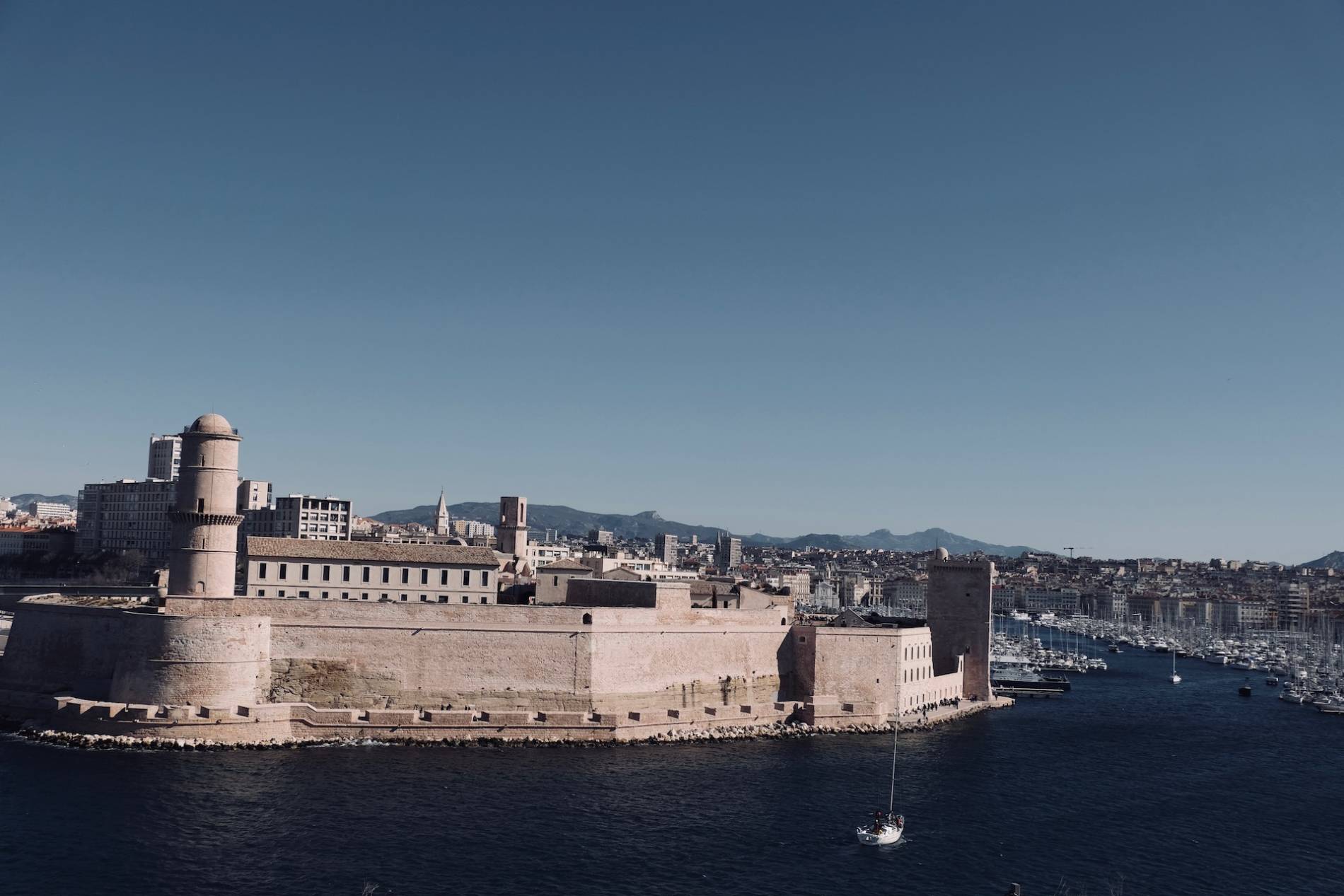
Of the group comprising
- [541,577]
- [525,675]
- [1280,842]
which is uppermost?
[541,577]

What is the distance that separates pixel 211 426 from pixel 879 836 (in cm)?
2878

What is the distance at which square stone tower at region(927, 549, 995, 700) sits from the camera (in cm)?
5912

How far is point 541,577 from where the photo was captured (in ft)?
177

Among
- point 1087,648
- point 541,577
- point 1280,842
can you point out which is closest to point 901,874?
point 1280,842

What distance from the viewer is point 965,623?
5912 centimetres

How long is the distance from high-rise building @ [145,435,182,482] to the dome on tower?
10641 centimetres

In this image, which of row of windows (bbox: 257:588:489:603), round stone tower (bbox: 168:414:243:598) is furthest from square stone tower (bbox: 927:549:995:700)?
round stone tower (bbox: 168:414:243:598)

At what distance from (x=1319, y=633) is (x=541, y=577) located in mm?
89063

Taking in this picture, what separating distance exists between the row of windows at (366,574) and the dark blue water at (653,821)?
13.1 meters

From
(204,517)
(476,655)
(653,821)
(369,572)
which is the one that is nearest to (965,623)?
(476,655)

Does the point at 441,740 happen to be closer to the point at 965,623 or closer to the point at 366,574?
the point at 366,574

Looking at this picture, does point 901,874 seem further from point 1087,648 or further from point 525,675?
point 1087,648

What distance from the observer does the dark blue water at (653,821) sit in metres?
27.6

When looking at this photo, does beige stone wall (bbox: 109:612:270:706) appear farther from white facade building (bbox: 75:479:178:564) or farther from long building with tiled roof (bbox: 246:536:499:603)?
white facade building (bbox: 75:479:178:564)
